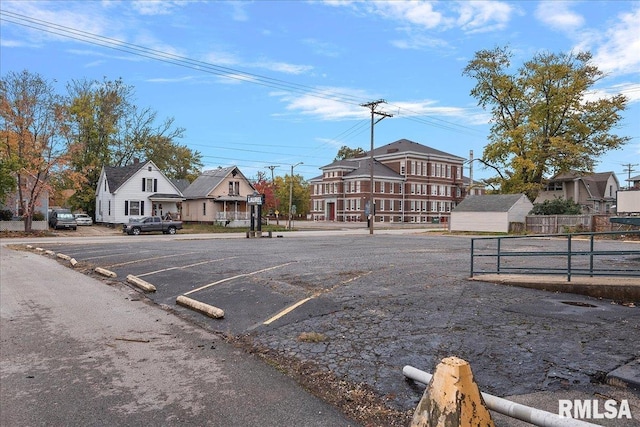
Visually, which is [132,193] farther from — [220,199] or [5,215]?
[5,215]

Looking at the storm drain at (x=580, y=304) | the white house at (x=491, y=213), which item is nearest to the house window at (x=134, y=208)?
the white house at (x=491, y=213)

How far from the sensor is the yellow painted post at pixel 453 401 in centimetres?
290

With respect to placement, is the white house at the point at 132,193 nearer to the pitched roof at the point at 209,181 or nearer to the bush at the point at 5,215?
the pitched roof at the point at 209,181

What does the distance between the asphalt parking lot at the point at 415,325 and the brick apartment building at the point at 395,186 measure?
67.1 m

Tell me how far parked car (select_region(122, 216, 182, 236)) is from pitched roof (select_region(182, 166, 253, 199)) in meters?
15.0

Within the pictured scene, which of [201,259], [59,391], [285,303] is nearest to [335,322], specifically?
[285,303]

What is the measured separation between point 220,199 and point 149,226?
16.5 m

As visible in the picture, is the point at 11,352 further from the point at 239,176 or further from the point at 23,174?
the point at 239,176

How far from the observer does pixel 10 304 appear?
989cm

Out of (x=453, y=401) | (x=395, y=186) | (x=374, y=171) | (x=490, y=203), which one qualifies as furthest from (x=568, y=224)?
(x=453, y=401)

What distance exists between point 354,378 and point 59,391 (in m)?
3.18

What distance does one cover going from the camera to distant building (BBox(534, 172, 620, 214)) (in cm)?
6594

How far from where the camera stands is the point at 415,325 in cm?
702

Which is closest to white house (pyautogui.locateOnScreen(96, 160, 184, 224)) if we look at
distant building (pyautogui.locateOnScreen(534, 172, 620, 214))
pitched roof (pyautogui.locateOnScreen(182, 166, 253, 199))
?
pitched roof (pyautogui.locateOnScreen(182, 166, 253, 199))
